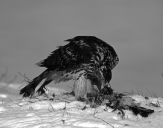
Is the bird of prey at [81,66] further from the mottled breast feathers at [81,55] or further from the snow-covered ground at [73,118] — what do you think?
the snow-covered ground at [73,118]

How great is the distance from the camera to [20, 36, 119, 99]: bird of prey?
7.55 meters

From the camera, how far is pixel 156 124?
5.03 metres

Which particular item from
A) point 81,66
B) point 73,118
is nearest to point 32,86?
point 81,66

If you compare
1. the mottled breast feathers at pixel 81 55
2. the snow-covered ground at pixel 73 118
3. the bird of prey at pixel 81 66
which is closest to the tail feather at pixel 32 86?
the bird of prey at pixel 81 66

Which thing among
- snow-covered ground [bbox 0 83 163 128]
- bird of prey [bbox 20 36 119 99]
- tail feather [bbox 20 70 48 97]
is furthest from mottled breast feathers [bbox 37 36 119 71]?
snow-covered ground [bbox 0 83 163 128]

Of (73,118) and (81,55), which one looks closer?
(73,118)

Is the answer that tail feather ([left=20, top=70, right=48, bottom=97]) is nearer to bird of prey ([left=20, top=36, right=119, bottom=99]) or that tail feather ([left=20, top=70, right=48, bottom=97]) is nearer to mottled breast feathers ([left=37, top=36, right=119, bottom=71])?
bird of prey ([left=20, top=36, right=119, bottom=99])

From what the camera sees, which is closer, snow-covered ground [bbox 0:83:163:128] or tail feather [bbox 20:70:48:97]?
snow-covered ground [bbox 0:83:163:128]

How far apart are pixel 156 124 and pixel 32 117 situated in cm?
192

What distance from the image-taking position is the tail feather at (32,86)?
8.11 m

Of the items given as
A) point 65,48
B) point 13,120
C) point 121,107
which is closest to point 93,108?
point 121,107

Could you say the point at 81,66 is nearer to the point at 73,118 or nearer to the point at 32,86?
the point at 32,86

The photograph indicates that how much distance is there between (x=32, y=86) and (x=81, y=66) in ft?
4.59

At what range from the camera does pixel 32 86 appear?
8188 millimetres
